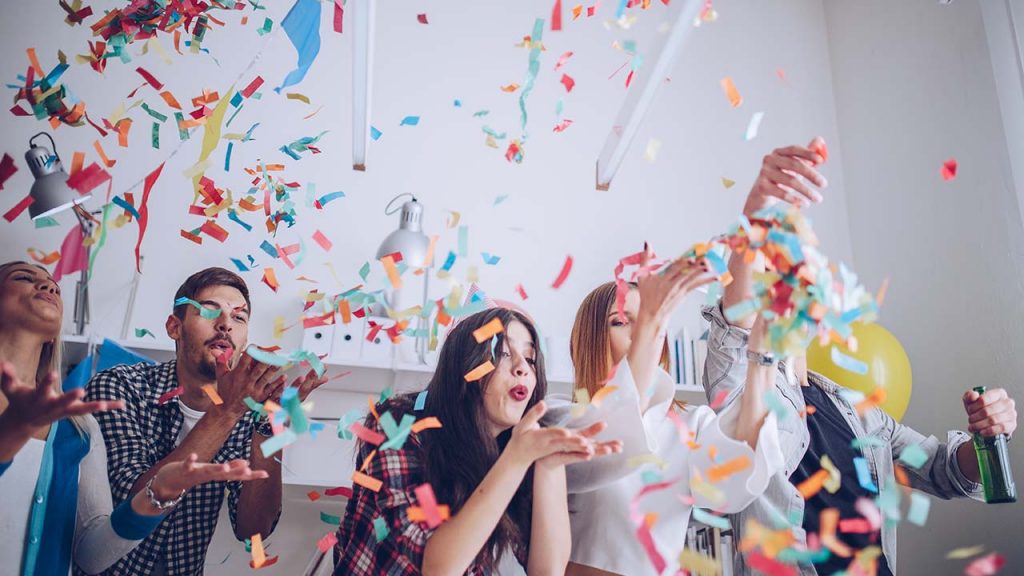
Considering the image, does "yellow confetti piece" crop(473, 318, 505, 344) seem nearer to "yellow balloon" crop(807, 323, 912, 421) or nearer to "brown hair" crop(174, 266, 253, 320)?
"brown hair" crop(174, 266, 253, 320)

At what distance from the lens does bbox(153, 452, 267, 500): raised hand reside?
1.40m

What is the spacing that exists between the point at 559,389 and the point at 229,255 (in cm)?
132

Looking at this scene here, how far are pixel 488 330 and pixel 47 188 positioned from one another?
1.67m

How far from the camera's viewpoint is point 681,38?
1.81 meters

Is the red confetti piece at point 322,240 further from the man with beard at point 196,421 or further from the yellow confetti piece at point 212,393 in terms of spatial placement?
the yellow confetti piece at point 212,393

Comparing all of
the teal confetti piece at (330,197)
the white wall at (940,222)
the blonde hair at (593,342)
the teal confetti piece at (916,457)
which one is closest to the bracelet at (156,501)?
the blonde hair at (593,342)

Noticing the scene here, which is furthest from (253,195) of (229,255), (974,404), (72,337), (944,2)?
(944,2)

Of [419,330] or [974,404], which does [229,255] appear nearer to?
→ [419,330]

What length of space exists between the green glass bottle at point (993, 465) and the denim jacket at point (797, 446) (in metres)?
0.17

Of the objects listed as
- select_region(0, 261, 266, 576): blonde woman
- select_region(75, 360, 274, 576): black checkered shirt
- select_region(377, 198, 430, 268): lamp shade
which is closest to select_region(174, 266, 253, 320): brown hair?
select_region(75, 360, 274, 576): black checkered shirt

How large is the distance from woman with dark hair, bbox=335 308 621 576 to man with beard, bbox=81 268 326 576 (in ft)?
1.05

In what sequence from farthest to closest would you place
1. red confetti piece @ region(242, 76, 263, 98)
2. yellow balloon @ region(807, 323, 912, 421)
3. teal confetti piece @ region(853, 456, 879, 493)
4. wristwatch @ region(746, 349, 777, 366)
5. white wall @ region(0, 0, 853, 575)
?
red confetti piece @ region(242, 76, 263, 98)
white wall @ region(0, 0, 853, 575)
yellow balloon @ region(807, 323, 912, 421)
teal confetti piece @ region(853, 456, 879, 493)
wristwatch @ region(746, 349, 777, 366)

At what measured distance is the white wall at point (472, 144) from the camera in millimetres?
2832

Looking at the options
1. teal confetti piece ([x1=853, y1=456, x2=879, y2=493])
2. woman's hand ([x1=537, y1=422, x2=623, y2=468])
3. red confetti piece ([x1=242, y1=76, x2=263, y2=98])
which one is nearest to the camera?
woman's hand ([x1=537, y1=422, x2=623, y2=468])
